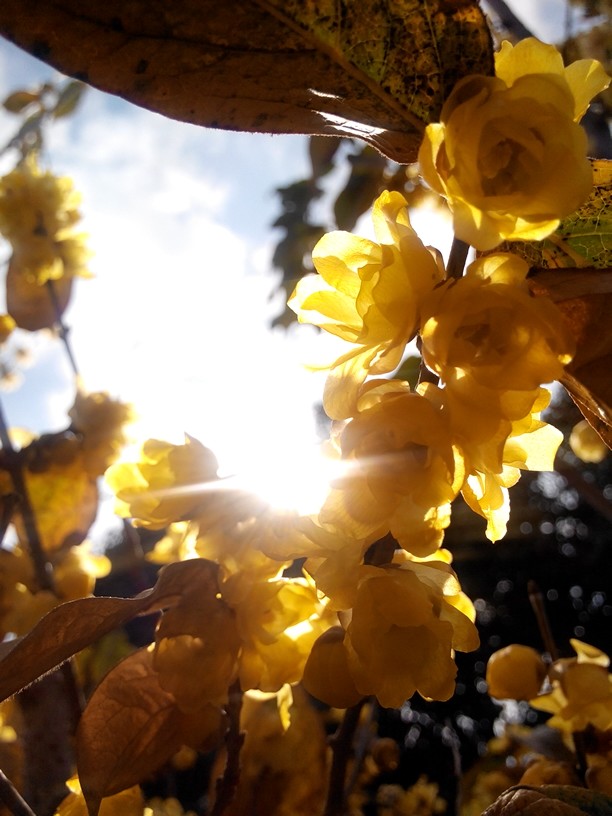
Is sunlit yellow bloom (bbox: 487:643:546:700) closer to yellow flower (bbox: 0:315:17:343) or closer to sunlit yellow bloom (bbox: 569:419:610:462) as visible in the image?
sunlit yellow bloom (bbox: 569:419:610:462)

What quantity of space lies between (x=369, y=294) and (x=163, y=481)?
271 millimetres

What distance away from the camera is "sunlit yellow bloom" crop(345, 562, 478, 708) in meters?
0.40

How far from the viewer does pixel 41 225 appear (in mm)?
1604

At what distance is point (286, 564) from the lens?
554mm

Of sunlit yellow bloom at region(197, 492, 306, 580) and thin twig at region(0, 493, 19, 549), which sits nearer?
sunlit yellow bloom at region(197, 492, 306, 580)

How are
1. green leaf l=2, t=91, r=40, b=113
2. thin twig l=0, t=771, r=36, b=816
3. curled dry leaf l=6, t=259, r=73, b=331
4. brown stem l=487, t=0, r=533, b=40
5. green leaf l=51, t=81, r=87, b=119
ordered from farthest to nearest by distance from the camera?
green leaf l=2, t=91, r=40, b=113
green leaf l=51, t=81, r=87, b=119
curled dry leaf l=6, t=259, r=73, b=331
brown stem l=487, t=0, r=533, b=40
thin twig l=0, t=771, r=36, b=816

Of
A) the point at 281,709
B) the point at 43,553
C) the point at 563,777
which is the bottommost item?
the point at 563,777

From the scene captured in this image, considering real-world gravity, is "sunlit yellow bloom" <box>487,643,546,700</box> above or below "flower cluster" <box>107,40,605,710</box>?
below

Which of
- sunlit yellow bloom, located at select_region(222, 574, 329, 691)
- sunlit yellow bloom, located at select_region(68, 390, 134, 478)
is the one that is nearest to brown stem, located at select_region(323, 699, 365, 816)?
sunlit yellow bloom, located at select_region(222, 574, 329, 691)

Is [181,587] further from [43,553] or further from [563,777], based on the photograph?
[43,553]

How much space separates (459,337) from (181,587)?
287 millimetres

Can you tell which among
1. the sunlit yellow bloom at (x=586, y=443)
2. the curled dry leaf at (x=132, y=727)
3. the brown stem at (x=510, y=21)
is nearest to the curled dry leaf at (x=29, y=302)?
the brown stem at (x=510, y=21)

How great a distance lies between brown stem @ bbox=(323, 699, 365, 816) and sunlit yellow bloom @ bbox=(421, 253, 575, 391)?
269 millimetres

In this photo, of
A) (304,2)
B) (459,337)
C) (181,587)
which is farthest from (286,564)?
(304,2)
